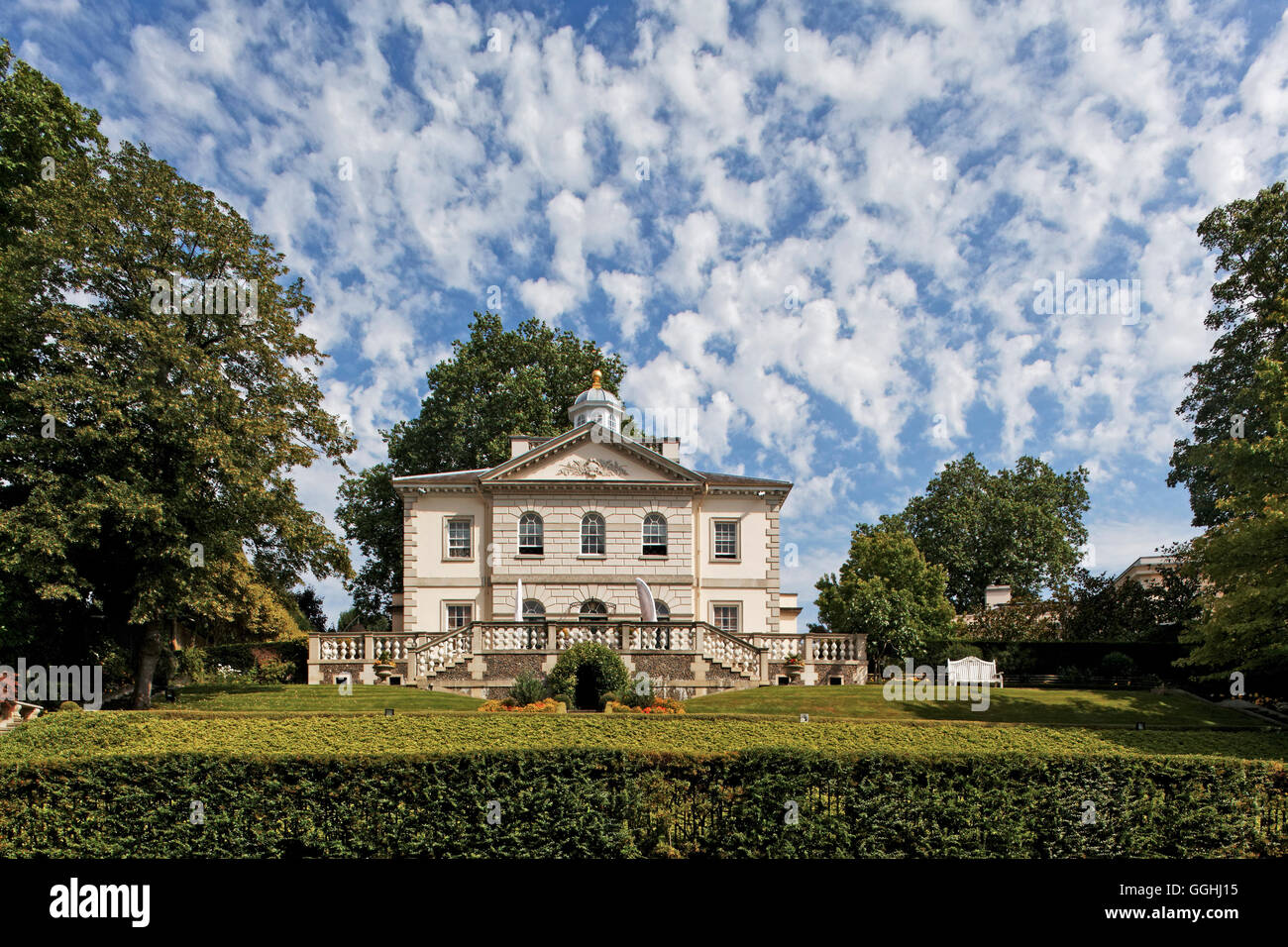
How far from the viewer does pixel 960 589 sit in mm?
50469

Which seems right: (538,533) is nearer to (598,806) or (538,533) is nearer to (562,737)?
(562,737)

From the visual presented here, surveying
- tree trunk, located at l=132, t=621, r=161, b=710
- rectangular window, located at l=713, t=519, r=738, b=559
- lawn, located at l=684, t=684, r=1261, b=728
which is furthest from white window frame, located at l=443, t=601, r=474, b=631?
lawn, located at l=684, t=684, r=1261, b=728

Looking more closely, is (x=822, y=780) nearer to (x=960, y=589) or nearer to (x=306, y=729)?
(x=306, y=729)

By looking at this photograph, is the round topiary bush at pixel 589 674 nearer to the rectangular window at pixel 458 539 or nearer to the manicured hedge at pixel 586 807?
the rectangular window at pixel 458 539

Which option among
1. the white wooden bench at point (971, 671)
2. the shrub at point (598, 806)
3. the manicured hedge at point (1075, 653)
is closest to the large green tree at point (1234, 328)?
the manicured hedge at point (1075, 653)

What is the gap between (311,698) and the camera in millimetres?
21312

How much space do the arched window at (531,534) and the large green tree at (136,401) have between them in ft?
28.9

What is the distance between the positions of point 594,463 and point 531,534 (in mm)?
4125

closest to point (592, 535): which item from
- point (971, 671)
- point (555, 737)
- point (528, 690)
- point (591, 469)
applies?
point (591, 469)

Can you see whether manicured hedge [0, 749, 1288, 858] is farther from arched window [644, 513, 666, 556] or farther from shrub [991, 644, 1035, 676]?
shrub [991, 644, 1035, 676]

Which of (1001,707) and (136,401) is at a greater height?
(136,401)

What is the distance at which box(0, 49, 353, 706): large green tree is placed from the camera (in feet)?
62.4

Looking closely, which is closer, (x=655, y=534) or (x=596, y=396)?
(x=655, y=534)

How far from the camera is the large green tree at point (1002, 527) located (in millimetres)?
48750
